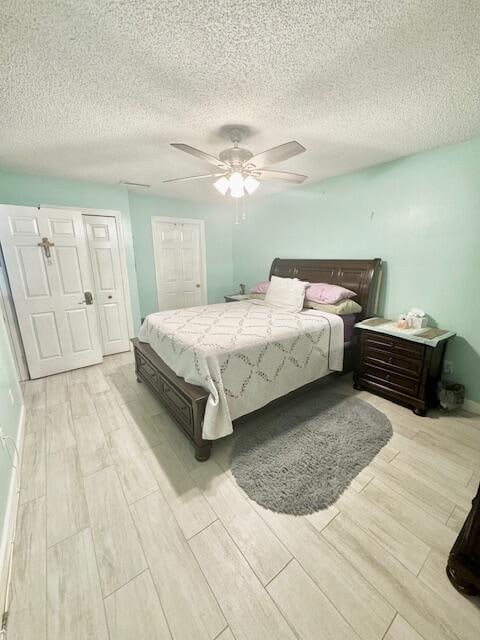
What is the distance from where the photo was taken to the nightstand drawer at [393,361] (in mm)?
2285

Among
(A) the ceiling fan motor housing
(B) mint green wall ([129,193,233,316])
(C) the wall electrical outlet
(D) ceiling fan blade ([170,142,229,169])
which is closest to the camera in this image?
(D) ceiling fan blade ([170,142,229,169])

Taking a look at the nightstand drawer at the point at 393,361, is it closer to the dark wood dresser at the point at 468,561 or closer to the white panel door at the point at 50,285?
the dark wood dresser at the point at 468,561

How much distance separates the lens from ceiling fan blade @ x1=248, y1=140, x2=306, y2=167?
1683 millimetres

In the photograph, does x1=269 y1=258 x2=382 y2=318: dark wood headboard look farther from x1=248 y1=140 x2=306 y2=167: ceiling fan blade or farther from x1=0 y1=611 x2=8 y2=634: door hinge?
x1=0 y1=611 x2=8 y2=634: door hinge

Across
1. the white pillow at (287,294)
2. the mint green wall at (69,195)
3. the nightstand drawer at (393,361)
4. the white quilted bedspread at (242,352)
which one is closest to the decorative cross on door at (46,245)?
the mint green wall at (69,195)

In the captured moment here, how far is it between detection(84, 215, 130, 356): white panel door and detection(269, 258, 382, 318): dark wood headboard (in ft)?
8.57

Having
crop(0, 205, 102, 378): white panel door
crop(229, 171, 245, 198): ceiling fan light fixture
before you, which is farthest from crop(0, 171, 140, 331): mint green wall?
crop(229, 171, 245, 198): ceiling fan light fixture

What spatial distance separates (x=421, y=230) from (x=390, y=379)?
1.55 m

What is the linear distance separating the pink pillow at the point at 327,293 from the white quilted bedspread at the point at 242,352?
22cm

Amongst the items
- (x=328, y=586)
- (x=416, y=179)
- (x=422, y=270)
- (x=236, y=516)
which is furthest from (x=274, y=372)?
(x=416, y=179)

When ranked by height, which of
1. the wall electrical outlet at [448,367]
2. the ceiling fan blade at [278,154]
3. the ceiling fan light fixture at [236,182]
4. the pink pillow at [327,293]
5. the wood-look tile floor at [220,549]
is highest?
the ceiling fan blade at [278,154]

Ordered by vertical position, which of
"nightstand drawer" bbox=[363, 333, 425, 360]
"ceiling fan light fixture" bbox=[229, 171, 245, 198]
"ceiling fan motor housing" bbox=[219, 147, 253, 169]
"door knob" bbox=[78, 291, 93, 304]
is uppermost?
"ceiling fan motor housing" bbox=[219, 147, 253, 169]

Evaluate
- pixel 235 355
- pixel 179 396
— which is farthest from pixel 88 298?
pixel 235 355

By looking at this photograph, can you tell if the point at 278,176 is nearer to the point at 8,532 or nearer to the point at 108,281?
the point at 108,281
